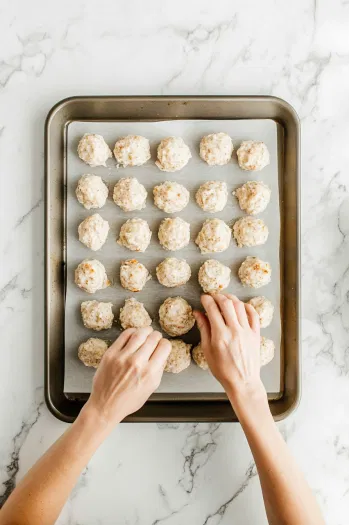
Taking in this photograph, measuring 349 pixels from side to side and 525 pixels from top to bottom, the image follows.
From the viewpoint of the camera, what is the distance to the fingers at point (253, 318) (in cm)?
128

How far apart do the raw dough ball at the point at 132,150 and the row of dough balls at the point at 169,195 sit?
48 mm

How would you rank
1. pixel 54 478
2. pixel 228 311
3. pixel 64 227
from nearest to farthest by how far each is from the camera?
pixel 54 478
pixel 228 311
pixel 64 227

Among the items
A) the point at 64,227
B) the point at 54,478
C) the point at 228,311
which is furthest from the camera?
the point at 64,227

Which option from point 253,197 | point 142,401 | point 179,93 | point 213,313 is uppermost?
point 179,93

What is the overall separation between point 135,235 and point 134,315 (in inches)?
8.2

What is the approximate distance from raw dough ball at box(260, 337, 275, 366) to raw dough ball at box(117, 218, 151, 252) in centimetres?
40

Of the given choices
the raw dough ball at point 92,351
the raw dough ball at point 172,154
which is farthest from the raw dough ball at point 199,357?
the raw dough ball at point 172,154

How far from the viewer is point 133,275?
1354 mm

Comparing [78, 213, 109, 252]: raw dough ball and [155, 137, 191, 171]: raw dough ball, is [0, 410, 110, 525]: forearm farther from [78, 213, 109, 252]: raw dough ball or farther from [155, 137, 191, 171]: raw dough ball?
[155, 137, 191, 171]: raw dough ball

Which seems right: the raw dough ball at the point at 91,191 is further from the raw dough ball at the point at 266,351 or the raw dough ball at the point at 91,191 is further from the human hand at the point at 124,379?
the raw dough ball at the point at 266,351

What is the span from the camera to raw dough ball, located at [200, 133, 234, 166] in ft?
4.46

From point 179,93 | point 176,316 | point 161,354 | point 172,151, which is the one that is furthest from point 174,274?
point 179,93

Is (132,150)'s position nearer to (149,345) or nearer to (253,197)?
(253,197)

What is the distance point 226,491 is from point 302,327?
49 cm
